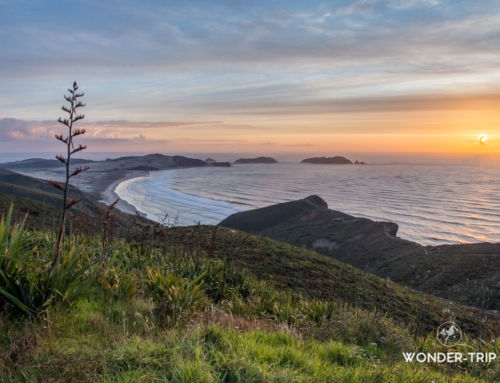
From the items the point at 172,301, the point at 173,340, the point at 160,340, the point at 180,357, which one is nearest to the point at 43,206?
the point at 172,301

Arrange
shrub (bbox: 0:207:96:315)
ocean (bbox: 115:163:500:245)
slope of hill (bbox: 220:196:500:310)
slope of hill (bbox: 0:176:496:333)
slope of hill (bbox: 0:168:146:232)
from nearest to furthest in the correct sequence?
shrub (bbox: 0:207:96:315) → slope of hill (bbox: 0:168:146:232) → slope of hill (bbox: 0:176:496:333) → slope of hill (bbox: 220:196:500:310) → ocean (bbox: 115:163:500:245)

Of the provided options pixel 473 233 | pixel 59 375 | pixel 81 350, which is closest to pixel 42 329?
pixel 81 350

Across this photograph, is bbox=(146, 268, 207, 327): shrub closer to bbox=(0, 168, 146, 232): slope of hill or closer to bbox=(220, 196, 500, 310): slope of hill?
bbox=(0, 168, 146, 232): slope of hill

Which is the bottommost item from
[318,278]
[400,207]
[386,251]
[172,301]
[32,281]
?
[386,251]

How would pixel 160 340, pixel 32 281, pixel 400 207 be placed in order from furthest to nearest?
1. pixel 400 207
2. pixel 32 281
3. pixel 160 340

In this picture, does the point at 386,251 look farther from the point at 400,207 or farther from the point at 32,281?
the point at 400,207

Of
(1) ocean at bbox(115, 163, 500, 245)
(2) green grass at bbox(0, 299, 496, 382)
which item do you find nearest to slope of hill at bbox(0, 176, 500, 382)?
(2) green grass at bbox(0, 299, 496, 382)

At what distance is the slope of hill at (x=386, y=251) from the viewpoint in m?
19.5

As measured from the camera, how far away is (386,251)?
2788cm

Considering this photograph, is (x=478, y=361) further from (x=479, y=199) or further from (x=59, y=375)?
(x=479, y=199)

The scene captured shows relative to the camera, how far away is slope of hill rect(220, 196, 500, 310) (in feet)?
64.0

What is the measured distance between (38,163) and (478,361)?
210 metres

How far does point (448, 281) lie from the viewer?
20672mm

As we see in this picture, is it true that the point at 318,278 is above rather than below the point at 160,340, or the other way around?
below
